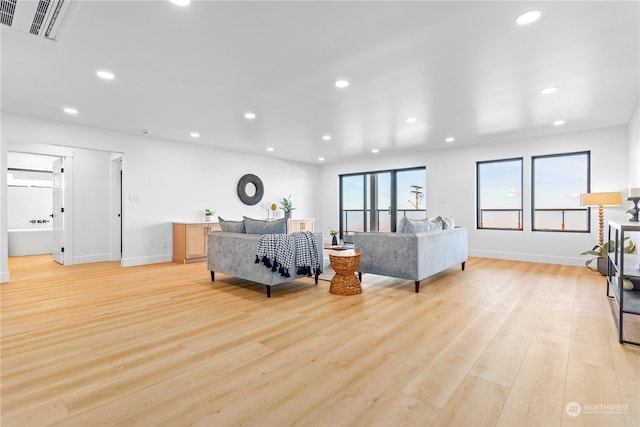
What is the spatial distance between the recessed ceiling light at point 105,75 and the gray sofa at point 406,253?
3.30 metres

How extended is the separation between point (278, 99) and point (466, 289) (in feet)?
10.9

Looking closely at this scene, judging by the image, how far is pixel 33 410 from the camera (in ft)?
4.98

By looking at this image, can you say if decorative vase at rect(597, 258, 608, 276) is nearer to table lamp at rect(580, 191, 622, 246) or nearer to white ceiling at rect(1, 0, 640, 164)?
table lamp at rect(580, 191, 622, 246)

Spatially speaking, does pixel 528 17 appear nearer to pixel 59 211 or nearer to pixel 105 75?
pixel 105 75

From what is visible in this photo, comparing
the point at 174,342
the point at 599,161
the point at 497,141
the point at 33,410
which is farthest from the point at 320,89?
the point at 599,161

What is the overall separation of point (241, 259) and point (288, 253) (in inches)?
25.3

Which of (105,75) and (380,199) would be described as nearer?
(105,75)

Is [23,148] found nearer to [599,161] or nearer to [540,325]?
[540,325]

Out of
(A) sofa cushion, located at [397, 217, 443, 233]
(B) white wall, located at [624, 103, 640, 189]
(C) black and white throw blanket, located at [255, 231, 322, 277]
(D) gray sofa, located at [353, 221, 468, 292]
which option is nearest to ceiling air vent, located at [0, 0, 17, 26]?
(C) black and white throw blanket, located at [255, 231, 322, 277]

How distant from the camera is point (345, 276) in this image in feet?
11.9

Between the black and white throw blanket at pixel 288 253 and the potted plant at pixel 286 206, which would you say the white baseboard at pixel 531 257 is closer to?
the black and white throw blanket at pixel 288 253

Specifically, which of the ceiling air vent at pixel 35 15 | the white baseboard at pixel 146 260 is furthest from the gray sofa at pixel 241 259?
the ceiling air vent at pixel 35 15

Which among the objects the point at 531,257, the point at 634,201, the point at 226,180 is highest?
the point at 226,180

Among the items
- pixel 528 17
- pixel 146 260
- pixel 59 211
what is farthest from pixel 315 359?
pixel 59 211
